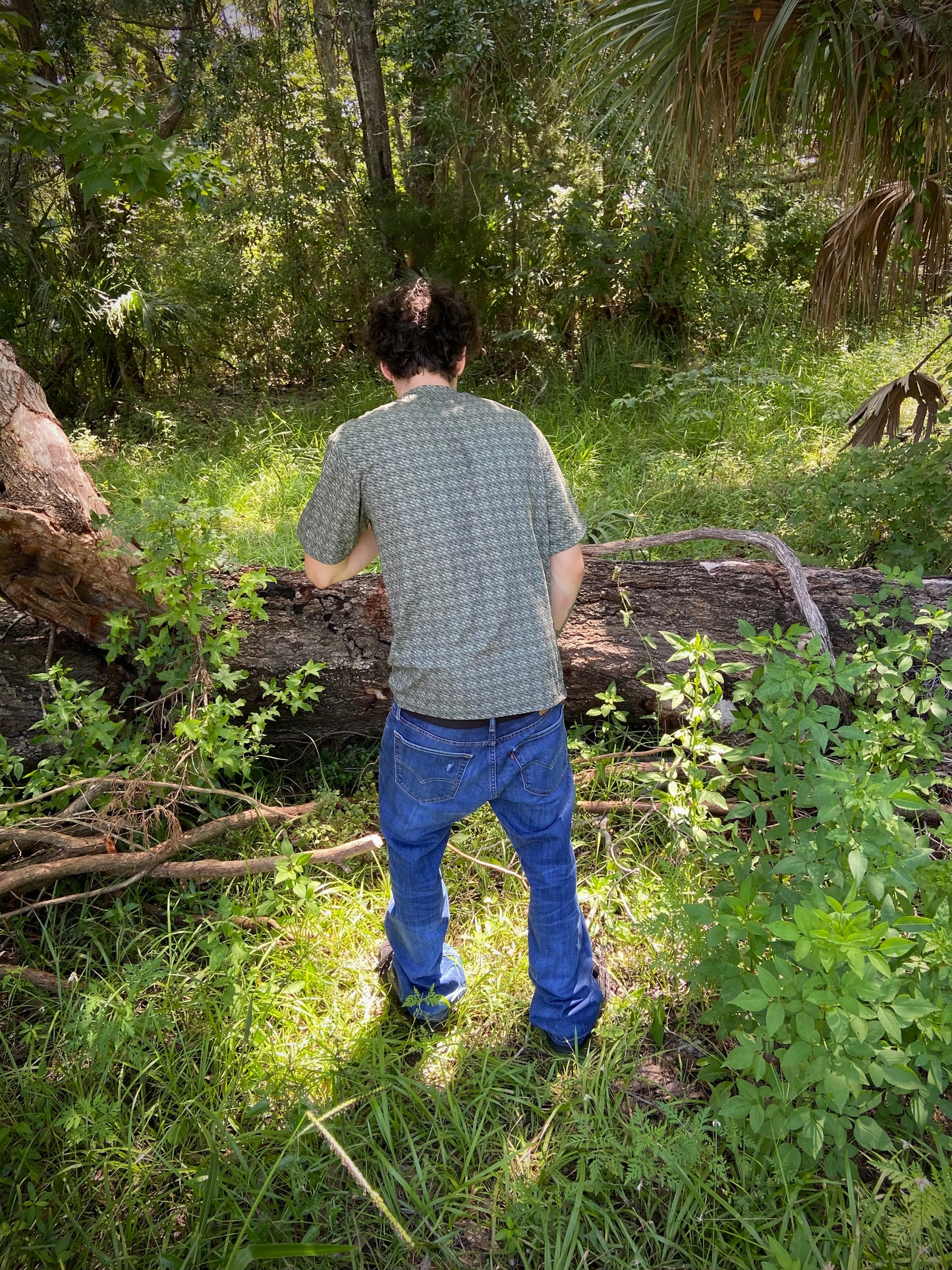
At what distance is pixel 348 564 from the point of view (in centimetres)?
188

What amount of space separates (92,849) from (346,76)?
25.3 feet

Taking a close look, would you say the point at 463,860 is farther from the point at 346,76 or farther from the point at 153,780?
the point at 346,76

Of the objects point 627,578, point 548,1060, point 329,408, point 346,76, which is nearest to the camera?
point 548,1060

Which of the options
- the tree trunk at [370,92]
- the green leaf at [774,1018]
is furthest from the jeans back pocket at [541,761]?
the tree trunk at [370,92]

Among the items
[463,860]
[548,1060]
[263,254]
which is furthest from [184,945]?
[263,254]

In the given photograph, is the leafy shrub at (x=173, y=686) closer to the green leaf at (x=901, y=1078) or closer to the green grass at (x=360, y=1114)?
the green grass at (x=360, y=1114)

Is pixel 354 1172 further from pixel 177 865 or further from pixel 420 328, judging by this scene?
pixel 420 328

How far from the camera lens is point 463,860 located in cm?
270

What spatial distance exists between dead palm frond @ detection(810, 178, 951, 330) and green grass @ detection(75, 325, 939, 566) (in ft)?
2.98

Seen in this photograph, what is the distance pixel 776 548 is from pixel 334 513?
170 centimetres

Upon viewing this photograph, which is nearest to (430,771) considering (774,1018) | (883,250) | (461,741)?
(461,741)

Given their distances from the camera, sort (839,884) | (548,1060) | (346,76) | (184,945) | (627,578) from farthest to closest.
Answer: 1. (346,76)
2. (627,578)
3. (184,945)
4. (548,1060)
5. (839,884)

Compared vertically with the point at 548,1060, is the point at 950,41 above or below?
above

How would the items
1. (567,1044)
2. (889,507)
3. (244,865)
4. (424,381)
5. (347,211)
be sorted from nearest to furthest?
1. (424,381)
2. (567,1044)
3. (244,865)
4. (889,507)
5. (347,211)
